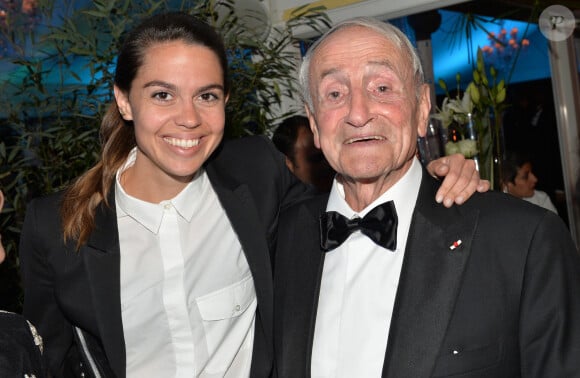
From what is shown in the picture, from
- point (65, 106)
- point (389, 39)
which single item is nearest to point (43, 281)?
point (389, 39)

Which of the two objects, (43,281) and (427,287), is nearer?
(427,287)

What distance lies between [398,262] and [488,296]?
0.28 metres

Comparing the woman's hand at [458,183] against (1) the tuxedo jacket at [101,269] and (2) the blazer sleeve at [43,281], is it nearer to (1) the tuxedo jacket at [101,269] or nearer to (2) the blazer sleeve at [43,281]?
(1) the tuxedo jacket at [101,269]

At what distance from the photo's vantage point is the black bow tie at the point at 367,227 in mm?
1973

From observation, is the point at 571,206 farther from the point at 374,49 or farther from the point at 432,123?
the point at 374,49

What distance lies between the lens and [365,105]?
6.48 ft

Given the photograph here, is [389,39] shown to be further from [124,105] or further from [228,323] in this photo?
[228,323]

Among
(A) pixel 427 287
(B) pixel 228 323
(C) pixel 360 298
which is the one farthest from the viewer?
(B) pixel 228 323

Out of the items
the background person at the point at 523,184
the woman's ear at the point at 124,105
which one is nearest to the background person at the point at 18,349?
the woman's ear at the point at 124,105

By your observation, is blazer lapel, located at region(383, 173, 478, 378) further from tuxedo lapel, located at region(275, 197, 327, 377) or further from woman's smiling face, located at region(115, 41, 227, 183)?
woman's smiling face, located at region(115, 41, 227, 183)

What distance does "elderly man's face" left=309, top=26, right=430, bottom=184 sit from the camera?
1.97 meters

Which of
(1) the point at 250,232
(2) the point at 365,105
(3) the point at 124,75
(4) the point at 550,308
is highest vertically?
(3) the point at 124,75

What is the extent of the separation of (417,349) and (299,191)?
40.0 inches

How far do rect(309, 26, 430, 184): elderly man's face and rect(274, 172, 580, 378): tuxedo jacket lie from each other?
0.70 feet
